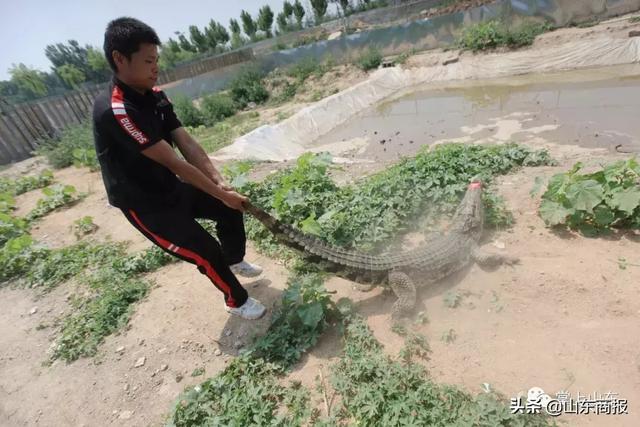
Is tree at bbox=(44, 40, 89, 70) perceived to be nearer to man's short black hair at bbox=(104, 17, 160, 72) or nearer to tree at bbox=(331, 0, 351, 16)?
tree at bbox=(331, 0, 351, 16)

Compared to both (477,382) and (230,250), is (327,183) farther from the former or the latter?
(477,382)

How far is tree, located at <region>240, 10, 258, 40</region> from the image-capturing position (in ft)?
174

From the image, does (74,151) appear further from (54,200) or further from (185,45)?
(185,45)

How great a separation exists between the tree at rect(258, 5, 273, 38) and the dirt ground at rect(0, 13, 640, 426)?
191ft

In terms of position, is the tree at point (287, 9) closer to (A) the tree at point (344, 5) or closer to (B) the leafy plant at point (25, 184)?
(A) the tree at point (344, 5)

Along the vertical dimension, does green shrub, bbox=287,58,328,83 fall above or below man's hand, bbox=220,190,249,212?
below

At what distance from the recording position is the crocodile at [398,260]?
3.13 meters

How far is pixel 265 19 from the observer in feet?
171

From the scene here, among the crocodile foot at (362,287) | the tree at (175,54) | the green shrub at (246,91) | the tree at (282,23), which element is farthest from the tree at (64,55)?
the crocodile foot at (362,287)

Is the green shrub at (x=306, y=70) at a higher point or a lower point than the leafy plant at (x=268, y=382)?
higher

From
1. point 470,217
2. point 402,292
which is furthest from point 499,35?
point 402,292

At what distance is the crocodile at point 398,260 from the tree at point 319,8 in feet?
175

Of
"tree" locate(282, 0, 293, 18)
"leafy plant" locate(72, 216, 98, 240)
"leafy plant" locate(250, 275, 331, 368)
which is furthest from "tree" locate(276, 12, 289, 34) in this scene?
"leafy plant" locate(250, 275, 331, 368)

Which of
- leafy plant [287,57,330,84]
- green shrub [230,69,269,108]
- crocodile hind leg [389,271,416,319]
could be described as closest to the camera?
crocodile hind leg [389,271,416,319]
